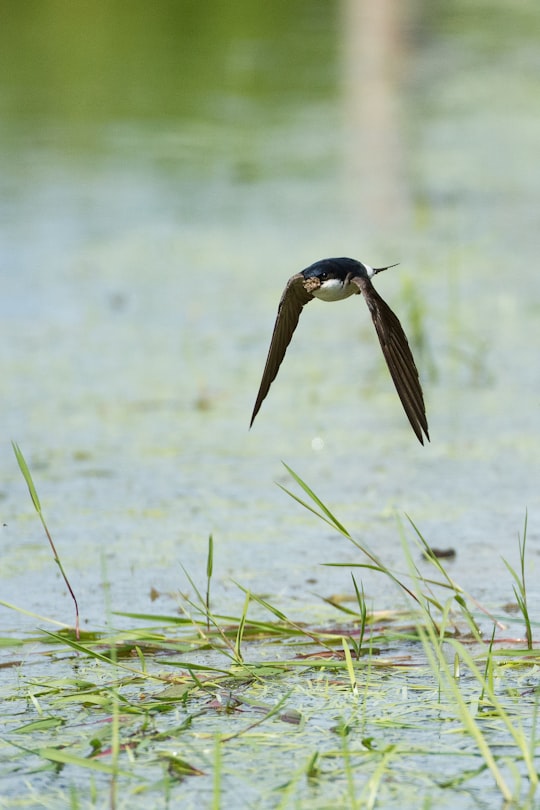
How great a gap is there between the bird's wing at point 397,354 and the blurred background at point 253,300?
31.5 inches

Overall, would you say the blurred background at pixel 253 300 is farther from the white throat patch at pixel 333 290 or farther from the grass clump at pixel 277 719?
the white throat patch at pixel 333 290

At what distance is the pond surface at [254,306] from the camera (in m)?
2.75

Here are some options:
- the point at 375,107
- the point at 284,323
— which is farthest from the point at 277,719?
the point at 375,107

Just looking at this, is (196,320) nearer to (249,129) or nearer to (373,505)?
(373,505)

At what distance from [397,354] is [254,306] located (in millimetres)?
2789

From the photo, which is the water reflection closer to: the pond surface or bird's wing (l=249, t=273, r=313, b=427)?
the pond surface

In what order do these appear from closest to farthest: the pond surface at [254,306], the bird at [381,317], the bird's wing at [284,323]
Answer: the bird at [381,317] < the bird's wing at [284,323] < the pond surface at [254,306]

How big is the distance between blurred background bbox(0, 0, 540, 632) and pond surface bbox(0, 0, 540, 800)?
1 centimetres

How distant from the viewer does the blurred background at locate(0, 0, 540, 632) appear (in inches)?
110

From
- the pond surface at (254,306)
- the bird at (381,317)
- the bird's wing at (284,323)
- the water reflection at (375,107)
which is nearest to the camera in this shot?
the bird at (381,317)

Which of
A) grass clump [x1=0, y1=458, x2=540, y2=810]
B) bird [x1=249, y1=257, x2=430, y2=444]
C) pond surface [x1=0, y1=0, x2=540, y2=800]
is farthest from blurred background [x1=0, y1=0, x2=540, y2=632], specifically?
bird [x1=249, y1=257, x2=430, y2=444]

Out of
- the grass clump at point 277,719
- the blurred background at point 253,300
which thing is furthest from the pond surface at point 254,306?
the grass clump at point 277,719

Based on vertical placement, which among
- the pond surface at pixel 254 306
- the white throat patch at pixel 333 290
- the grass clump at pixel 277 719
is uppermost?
the pond surface at pixel 254 306

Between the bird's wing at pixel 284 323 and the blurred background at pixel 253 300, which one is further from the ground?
the blurred background at pixel 253 300
